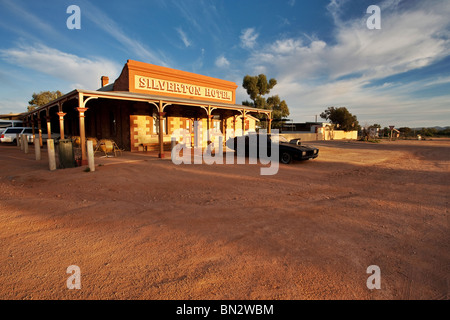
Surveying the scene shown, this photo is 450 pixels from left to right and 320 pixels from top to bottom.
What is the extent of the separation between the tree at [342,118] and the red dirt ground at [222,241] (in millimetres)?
42997

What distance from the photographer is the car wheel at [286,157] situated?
1029cm

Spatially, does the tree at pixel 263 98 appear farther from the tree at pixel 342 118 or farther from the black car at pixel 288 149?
the black car at pixel 288 149

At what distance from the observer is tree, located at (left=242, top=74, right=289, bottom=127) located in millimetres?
39375

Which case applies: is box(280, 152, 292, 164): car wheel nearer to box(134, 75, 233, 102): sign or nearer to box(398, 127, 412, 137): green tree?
box(134, 75, 233, 102): sign

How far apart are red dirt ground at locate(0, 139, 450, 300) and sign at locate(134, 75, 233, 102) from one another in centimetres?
1054

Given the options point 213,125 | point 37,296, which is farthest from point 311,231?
point 213,125

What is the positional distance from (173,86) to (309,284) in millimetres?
16401

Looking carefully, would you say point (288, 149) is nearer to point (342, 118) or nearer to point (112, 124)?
point (112, 124)

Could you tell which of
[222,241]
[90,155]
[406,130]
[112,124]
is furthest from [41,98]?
[406,130]

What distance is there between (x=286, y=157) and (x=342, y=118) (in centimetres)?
4067

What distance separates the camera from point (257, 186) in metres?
6.37

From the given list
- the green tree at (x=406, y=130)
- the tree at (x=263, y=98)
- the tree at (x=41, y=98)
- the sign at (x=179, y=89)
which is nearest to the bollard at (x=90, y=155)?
the sign at (x=179, y=89)

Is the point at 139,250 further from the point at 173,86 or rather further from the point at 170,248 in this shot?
the point at 173,86

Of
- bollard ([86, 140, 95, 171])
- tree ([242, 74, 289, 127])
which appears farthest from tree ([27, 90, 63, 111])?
bollard ([86, 140, 95, 171])
